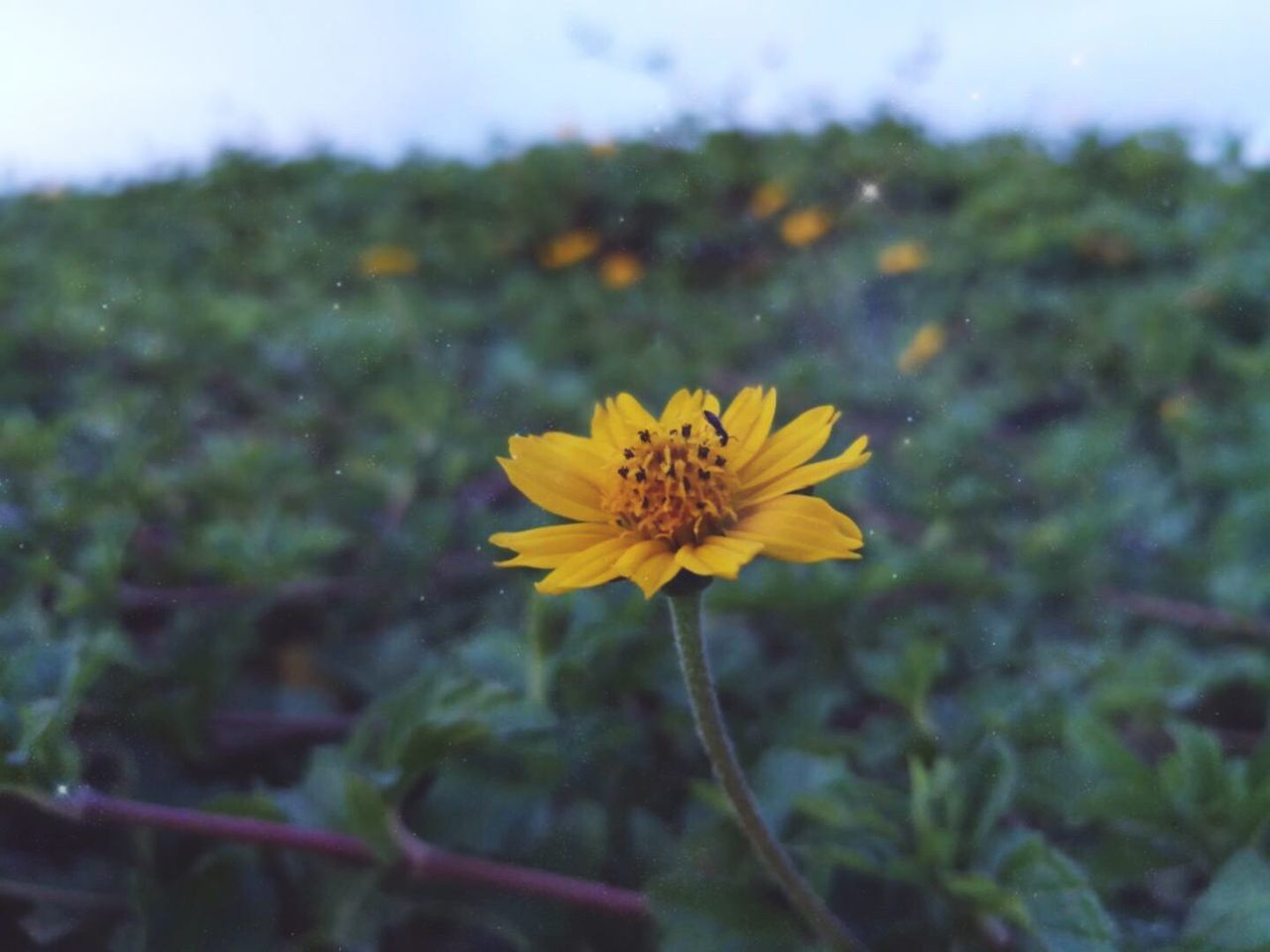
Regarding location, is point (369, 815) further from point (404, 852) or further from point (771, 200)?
point (771, 200)

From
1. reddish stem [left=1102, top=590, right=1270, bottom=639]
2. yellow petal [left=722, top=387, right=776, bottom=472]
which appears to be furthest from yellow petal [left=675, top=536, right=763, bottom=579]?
reddish stem [left=1102, top=590, right=1270, bottom=639]

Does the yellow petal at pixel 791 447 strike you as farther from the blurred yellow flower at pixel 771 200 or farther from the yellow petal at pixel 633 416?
the blurred yellow flower at pixel 771 200

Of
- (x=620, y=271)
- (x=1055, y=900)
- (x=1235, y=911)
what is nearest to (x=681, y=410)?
(x=1055, y=900)

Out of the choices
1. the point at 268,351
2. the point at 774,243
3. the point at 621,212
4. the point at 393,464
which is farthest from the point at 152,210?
the point at 393,464

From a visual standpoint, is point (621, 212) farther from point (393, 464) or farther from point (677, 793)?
point (677, 793)

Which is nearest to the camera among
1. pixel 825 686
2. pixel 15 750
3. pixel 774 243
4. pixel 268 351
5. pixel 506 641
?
pixel 15 750
